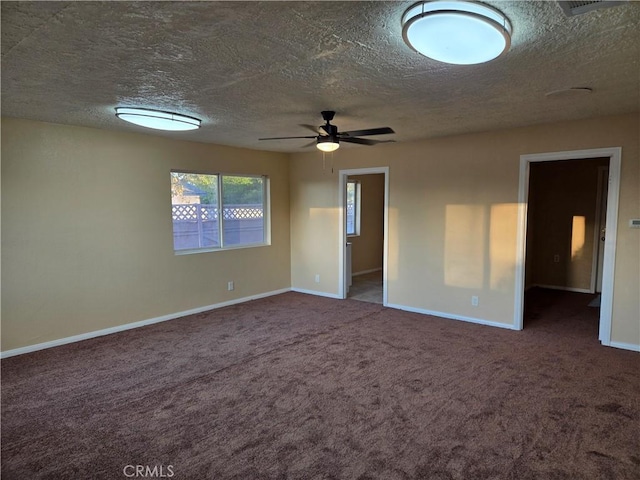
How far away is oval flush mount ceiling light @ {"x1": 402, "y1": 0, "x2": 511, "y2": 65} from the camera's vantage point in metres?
1.67

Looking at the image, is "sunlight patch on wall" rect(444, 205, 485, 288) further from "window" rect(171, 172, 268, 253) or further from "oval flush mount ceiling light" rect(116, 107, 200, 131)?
"oval flush mount ceiling light" rect(116, 107, 200, 131)

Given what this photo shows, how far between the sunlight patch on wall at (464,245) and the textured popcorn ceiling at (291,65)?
129 cm

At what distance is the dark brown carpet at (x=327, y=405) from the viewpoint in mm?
2268

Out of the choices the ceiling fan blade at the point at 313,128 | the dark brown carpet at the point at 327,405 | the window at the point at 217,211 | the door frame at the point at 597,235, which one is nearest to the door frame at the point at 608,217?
the dark brown carpet at the point at 327,405

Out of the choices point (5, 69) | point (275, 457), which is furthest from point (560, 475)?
point (5, 69)

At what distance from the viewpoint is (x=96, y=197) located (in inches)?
172

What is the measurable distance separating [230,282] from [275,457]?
374cm

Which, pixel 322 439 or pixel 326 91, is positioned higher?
pixel 326 91

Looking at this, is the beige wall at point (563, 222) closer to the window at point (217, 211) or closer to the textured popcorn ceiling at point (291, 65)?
the textured popcorn ceiling at point (291, 65)

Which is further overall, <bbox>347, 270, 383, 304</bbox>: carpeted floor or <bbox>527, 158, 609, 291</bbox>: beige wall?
<bbox>527, 158, 609, 291</bbox>: beige wall

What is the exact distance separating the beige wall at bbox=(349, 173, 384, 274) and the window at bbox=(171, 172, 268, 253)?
8.13ft

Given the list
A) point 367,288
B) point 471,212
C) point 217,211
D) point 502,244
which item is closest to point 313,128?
point 217,211

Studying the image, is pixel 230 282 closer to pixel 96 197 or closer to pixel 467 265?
pixel 96 197

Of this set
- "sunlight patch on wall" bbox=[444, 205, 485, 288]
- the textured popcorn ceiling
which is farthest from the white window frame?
the textured popcorn ceiling
